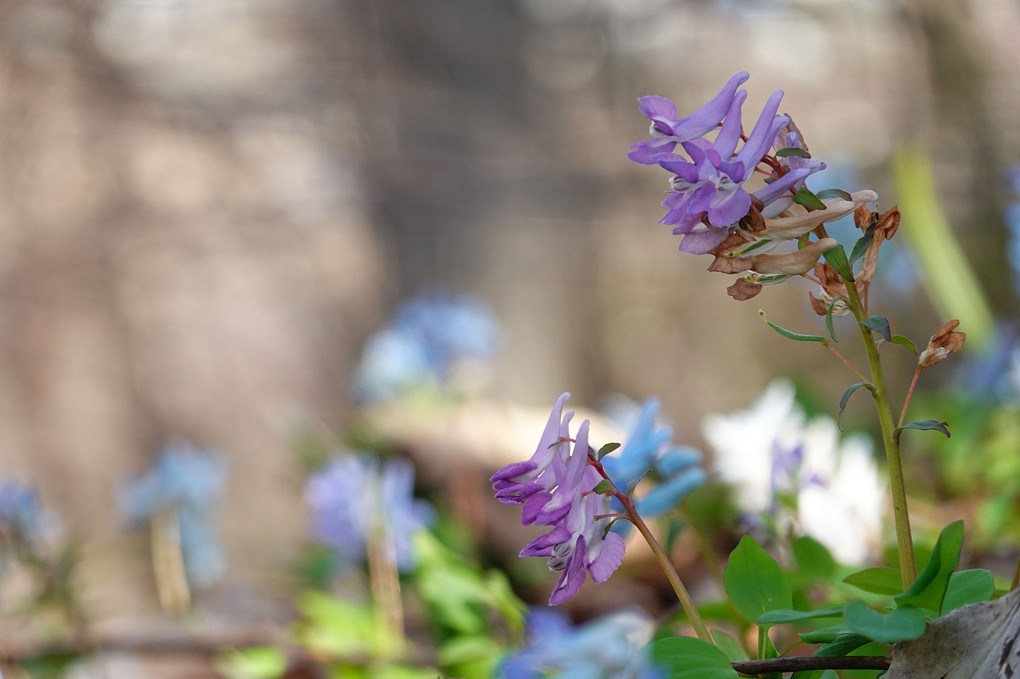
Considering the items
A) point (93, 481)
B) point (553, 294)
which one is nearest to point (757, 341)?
point (553, 294)

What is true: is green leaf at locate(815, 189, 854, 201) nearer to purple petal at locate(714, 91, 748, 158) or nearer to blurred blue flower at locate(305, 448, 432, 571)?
purple petal at locate(714, 91, 748, 158)

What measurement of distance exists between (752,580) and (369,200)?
226cm

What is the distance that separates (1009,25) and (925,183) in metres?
1.34

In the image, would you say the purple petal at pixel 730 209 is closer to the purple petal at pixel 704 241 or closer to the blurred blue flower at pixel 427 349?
the purple petal at pixel 704 241

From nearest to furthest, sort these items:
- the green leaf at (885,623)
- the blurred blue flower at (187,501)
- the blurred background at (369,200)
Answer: the green leaf at (885,623) < the blurred blue flower at (187,501) < the blurred background at (369,200)

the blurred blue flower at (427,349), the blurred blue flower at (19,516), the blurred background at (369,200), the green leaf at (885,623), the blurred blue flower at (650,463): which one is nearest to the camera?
the green leaf at (885,623)

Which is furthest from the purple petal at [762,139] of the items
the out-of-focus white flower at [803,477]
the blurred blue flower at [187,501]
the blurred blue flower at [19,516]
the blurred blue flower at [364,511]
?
the blurred blue flower at [187,501]

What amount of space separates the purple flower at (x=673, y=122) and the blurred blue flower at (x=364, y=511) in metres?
0.78

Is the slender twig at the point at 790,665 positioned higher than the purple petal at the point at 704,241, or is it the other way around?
the purple petal at the point at 704,241

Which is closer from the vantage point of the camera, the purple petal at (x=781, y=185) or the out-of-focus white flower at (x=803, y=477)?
the purple petal at (x=781, y=185)

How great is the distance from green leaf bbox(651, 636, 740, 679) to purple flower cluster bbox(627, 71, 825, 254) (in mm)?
189

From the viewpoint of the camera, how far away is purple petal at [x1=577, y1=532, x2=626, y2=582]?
37 centimetres

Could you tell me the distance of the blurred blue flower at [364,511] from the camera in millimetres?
1071

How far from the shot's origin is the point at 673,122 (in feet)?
1.23
